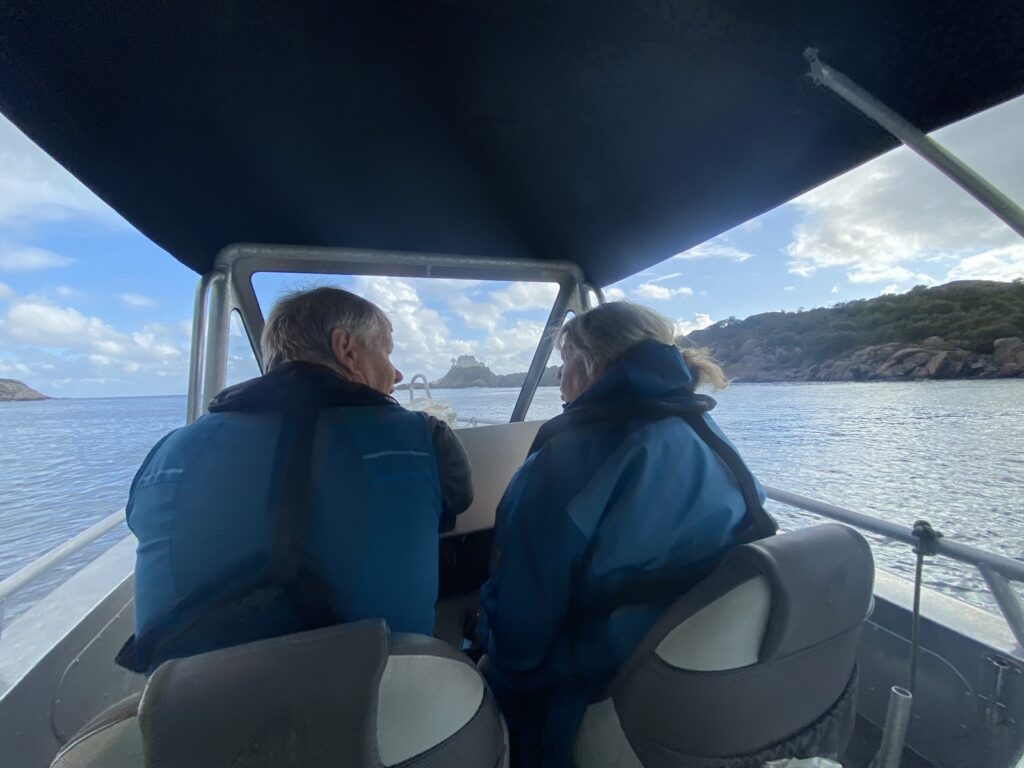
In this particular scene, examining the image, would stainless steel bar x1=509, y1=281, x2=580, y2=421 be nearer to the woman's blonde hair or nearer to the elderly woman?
the woman's blonde hair

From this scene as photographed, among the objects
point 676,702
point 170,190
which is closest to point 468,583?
point 676,702

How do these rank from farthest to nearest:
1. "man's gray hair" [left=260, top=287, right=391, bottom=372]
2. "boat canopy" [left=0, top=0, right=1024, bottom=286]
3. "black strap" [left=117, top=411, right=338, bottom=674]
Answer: "man's gray hair" [left=260, top=287, right=391, bottom=372], "boat canopy" [left=0, top=0, right=1024, bottom=286], "black strap" [left=117, top=411, right=338, bottom=674]

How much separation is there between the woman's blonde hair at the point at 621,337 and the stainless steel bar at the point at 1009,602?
76 centimetres

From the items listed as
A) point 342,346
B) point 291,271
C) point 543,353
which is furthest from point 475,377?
point 342,346

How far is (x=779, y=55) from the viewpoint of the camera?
1.11 m

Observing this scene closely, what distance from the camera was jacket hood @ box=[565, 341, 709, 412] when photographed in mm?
1182

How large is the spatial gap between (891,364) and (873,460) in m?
1.17

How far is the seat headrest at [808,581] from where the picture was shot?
90cm

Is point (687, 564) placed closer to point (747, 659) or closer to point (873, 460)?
point (747, 659)

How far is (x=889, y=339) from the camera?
1.97 m

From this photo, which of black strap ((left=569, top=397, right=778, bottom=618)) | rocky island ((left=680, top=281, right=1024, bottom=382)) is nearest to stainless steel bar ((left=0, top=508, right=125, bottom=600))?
black strap ((left=569, top=397, right=778, bottom=618))

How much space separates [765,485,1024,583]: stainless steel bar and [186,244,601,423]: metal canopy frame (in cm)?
142

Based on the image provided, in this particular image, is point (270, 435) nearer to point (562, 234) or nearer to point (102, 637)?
point (102, 637)

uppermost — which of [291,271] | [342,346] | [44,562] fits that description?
[291,271]
